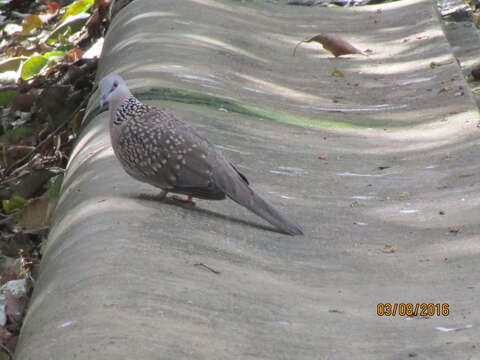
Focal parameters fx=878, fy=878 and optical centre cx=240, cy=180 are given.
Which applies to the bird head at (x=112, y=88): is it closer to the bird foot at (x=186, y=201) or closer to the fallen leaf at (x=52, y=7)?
the bird foot at (x=186, y=201)

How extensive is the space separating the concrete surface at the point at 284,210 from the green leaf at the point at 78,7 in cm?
254

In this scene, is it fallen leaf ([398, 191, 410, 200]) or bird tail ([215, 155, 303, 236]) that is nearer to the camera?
bird tail ([215, 155, 303, 236])

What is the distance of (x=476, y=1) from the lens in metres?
9.00

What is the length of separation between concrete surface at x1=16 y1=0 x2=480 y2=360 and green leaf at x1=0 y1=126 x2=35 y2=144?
0.97m

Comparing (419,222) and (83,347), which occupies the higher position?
(83,347)

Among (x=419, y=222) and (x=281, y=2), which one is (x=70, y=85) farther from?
(x=419, y=222)

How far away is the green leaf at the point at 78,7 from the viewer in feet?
34.3

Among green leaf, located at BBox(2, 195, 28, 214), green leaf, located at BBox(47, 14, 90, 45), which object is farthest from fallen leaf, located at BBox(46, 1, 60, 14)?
green leaf, located at BBox(2, 195, 28, 214)

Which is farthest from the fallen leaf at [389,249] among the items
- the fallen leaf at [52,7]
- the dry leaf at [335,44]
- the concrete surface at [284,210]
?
the fallen leaf at [52,7]

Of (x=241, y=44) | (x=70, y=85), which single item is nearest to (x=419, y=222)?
(x=241, y=44)

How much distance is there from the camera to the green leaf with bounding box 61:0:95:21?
1045 cm

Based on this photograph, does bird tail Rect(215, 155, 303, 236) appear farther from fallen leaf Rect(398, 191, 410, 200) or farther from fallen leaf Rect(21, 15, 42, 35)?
fallen leaf Rect(21, 15, 42, 35)

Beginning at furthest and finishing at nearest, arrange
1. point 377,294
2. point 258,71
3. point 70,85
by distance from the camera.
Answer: point 70,85 → point 258,71 → point 377,294

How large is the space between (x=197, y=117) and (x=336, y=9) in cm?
422
